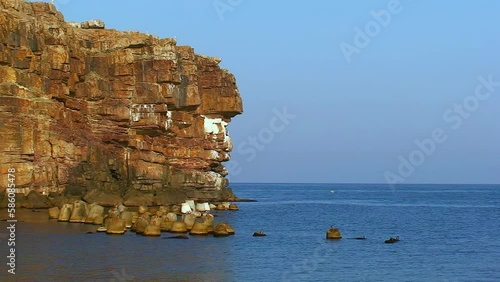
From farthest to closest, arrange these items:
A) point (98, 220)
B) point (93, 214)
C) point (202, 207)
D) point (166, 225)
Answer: point (202, 207)
point (93, 214)
point (98, 220)
point (166, 225)

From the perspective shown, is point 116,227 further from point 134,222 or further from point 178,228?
point 134,222

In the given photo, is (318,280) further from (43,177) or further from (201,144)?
(201,144)

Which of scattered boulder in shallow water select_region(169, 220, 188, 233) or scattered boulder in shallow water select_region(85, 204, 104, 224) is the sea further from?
scattered boulder in shallow water select_region(169, 220, 188, 233)

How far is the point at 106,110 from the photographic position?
350ft

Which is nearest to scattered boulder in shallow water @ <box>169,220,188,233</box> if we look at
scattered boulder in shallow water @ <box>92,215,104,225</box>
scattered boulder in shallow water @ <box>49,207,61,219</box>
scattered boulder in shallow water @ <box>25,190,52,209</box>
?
scattered boulder in shallow water @ <box>92,215,104,225</box>

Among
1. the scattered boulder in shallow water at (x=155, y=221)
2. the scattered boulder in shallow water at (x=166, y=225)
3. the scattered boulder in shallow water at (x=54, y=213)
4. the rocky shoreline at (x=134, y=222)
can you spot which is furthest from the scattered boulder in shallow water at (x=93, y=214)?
the scattered boulder in shallow water at (x=166, y=225)

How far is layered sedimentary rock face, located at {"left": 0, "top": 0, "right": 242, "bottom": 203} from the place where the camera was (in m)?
87.0

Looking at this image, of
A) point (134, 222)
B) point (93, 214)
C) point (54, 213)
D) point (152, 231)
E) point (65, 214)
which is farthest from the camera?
point (54, 213)

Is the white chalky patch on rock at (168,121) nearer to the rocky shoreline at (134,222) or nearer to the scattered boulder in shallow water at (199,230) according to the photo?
the rocky shoreline at (134,222)

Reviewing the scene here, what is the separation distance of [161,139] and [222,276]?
232ft

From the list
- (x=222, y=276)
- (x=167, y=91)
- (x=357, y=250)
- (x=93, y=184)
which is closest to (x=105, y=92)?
(x=167, y=91)

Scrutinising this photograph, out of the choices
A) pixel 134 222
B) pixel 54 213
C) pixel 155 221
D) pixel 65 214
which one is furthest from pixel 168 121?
pixel 155 221

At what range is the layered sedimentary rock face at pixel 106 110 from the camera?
87.0 meters

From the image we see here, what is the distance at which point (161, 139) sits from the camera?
114m
